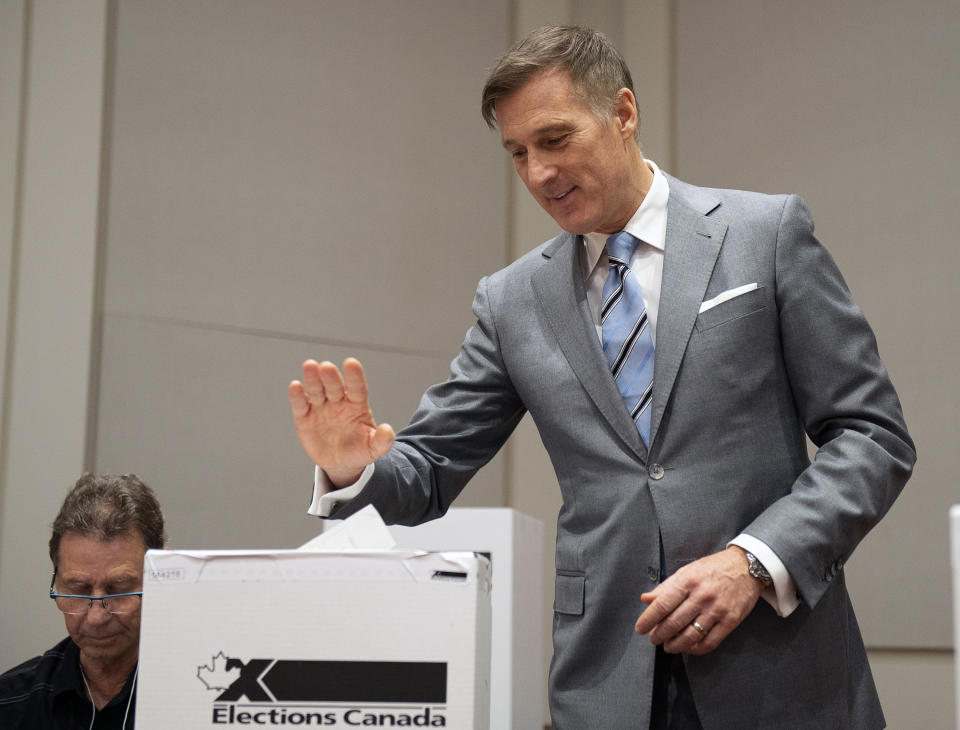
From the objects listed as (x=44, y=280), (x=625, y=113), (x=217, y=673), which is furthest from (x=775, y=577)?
(x=44, y=280)

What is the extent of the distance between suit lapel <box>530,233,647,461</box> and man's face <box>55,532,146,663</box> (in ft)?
3.64

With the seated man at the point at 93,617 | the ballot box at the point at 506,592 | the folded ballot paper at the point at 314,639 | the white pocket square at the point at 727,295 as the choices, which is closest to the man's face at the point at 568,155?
the white pocket square at the point at 727,295

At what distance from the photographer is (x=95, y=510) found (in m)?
2.36

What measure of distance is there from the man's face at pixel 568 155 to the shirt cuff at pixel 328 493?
48 cm

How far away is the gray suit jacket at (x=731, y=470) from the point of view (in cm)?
147

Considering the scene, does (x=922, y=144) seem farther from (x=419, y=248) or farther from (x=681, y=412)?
(x=681, y=412)

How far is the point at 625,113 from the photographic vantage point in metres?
1.79

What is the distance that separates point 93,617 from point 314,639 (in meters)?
1.17

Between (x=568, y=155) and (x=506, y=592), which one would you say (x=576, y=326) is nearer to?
(x=568, y=155)

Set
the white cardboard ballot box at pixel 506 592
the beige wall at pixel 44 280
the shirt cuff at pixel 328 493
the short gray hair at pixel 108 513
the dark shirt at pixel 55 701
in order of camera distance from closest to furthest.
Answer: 1. the shirt cuff at pixel 328 493
2. the dark shirt at pixel 55 701
3. the short gray hair at pixel 108 513
4. the white cardboard ballot box at pixel 506 592
5. the beige wall at pixel 44 280

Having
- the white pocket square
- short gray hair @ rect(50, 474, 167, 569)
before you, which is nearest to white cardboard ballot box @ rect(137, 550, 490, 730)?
the white pocket square

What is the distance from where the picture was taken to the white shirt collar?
1.70 metres

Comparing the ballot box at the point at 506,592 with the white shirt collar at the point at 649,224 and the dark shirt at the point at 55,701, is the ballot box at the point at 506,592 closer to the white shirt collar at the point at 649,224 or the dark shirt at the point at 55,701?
the dark shirt at the point at 55,701

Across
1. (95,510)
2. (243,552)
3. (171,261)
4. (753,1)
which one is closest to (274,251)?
(171,261)
